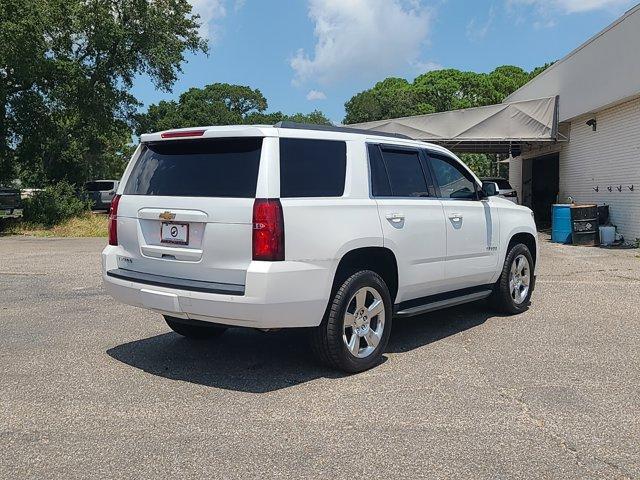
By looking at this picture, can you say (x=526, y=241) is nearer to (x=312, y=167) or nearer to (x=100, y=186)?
(x=312, y=167)

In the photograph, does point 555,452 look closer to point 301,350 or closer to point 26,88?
point 301,350

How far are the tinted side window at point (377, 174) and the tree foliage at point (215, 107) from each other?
189 ft

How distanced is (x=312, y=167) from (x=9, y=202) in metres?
25.1

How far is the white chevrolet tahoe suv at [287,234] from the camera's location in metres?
4.30

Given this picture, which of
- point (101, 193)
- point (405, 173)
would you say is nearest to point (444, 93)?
point (101, 193)

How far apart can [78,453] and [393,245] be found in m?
2.90

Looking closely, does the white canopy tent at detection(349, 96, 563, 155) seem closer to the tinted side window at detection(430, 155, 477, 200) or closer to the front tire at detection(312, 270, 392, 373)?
the tinted side window at detection(430, 155, 477, 200)

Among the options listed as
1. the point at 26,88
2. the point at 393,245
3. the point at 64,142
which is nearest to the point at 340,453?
the point at 393,245

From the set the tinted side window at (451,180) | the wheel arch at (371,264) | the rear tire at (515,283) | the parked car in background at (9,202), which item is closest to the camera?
the wheel arch at (371,264)

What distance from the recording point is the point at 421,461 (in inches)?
132

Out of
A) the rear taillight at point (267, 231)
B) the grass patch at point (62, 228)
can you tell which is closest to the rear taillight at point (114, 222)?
the rear taillight at point (267, 231)

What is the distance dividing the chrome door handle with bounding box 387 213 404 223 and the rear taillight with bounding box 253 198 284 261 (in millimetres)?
1226

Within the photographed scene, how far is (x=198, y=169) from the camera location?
4.73 meters

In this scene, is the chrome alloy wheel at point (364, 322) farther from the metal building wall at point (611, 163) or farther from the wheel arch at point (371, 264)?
the metal building wall at point (611, 163)
